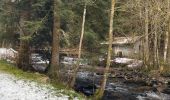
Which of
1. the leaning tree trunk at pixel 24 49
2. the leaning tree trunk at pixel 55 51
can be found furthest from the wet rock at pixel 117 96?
the leaning tree trunk at pixel 24 49

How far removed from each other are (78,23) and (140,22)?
1929cm

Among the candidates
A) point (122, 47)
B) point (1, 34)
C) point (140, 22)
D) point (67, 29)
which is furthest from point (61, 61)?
point (122, 47)

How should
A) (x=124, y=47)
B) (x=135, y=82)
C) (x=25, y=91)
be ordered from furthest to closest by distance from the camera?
1. (x=124, y=47)
2. (x=135, y=82)
3. (x=25, y=91)

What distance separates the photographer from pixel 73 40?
27422 mm

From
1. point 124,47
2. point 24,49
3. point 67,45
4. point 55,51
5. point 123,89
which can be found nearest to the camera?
point 55,51

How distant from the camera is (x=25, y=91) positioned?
61.6 feet

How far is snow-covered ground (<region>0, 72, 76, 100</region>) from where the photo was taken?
17736 mm

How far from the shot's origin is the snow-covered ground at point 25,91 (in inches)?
698

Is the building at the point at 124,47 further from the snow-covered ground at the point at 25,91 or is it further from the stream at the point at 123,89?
the snow-covered ground at the point at 25,91

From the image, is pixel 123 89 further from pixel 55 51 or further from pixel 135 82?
pixel 55 51

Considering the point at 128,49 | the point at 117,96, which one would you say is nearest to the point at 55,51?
the point at 117,96

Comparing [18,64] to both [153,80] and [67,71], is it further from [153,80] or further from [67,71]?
[153,80]

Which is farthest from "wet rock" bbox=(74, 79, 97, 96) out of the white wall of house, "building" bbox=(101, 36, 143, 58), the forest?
the white wall of house

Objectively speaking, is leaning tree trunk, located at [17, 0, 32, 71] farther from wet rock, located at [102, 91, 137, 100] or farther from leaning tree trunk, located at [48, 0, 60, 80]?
wet rock, located at [102, 91, 137, 100]
